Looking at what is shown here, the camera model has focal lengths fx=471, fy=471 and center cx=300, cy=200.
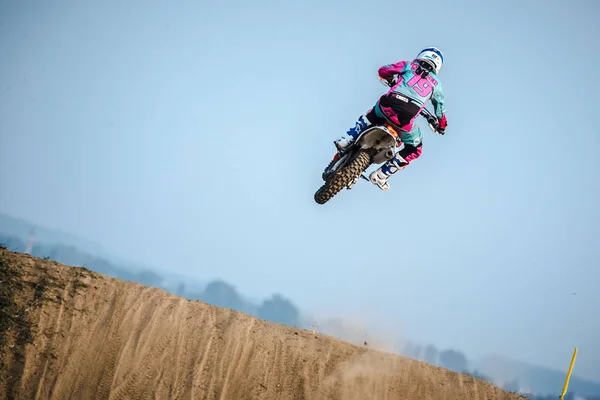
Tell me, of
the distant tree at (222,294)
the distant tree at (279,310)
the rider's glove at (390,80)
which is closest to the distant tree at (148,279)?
the distant tree at (222,294)

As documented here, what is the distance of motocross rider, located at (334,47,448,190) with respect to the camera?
8273 millimetres

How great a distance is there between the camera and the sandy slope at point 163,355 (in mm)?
7312

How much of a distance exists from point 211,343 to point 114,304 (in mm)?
1920

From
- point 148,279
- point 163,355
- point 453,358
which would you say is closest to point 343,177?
point 163,355

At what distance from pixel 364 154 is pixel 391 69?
171cm

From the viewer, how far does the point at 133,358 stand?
7848 millimetres

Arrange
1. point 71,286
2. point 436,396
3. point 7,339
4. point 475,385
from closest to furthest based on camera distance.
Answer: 1. point 7,339
2. point 71,286
3. point 436,396
4. point 475,385

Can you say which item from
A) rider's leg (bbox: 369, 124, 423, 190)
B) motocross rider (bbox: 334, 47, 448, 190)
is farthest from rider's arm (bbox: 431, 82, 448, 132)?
rider's leg (bbox: 369, 124, 423, 190)

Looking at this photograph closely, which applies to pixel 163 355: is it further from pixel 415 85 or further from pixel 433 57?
pixel 433 57

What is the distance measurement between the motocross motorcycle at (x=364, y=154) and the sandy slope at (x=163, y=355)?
3.12 m

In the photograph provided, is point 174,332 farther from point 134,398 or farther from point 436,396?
point 436,396

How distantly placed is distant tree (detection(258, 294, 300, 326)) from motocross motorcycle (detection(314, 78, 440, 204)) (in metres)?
142

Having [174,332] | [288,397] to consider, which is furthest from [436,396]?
[174,332]

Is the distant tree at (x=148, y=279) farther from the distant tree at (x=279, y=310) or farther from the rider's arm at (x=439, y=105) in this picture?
the rider's arm at (x=439, y=105)
